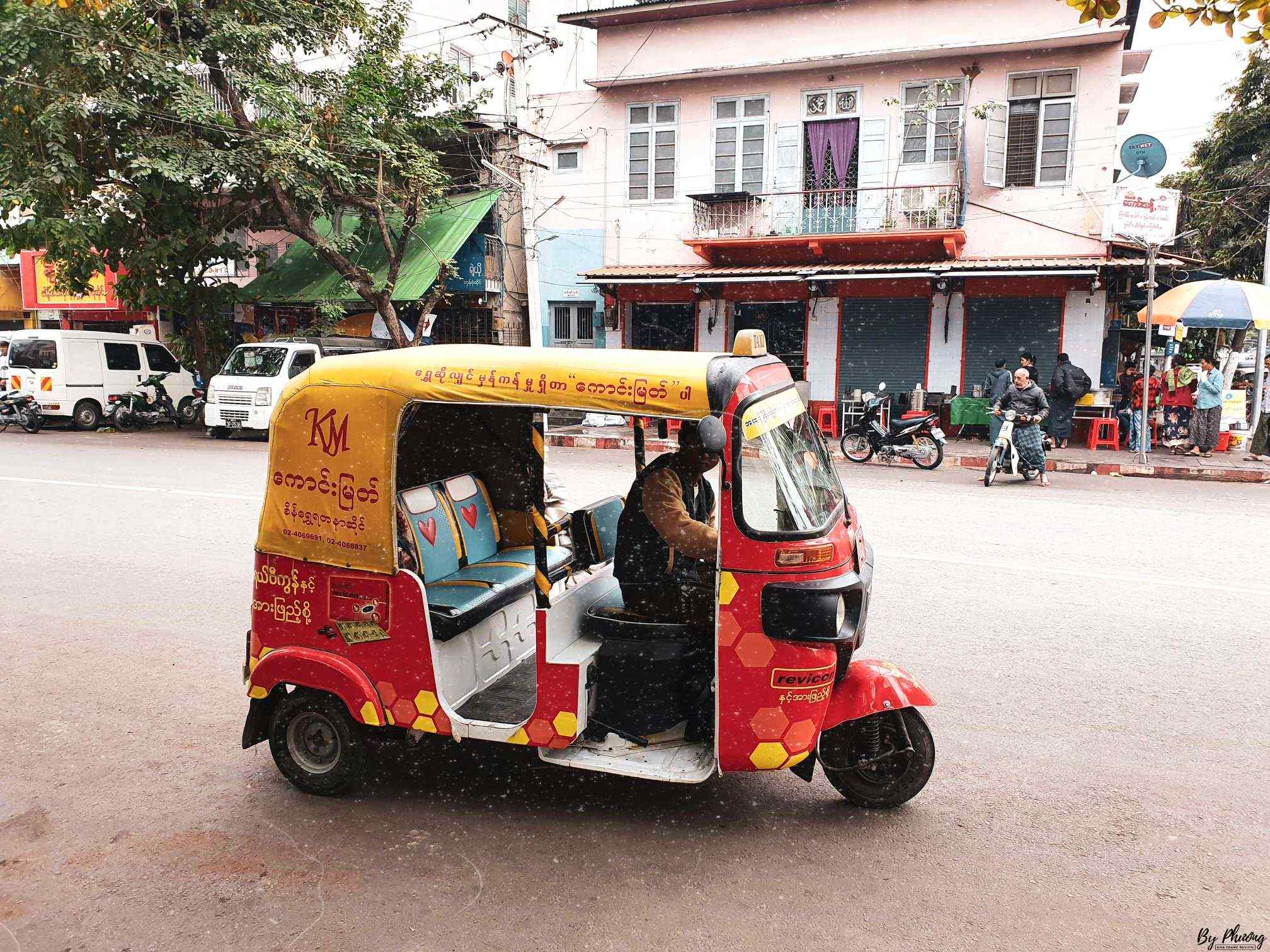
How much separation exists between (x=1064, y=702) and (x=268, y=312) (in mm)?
24626

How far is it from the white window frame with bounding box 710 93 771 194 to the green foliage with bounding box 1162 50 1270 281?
9.58 m

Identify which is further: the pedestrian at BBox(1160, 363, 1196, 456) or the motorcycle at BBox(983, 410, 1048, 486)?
the pedestrian at BBox(1160, 363, 1196, 456)

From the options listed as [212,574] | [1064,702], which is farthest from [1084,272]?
[212,574]

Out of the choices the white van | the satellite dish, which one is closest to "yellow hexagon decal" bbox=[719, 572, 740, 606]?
the satellite dish

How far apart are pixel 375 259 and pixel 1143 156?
16271 millimetres

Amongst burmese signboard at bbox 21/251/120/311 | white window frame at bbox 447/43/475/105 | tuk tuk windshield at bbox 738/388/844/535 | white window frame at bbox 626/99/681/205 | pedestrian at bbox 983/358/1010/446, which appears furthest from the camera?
burmese signboard at bbox 21/251/120/311

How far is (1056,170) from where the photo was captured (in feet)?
58.8

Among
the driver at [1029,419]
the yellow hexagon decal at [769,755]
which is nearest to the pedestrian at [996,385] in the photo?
the driver at [1029,419]

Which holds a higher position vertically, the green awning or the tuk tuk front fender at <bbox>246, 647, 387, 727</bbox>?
the green awning

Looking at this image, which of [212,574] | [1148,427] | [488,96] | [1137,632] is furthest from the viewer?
[488,96]

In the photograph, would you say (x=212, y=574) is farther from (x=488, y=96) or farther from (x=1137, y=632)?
(x=488, y=96)

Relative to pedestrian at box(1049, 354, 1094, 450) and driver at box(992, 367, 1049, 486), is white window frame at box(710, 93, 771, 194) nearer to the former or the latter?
pedestrian at box(1049, 354, 1094, 450)

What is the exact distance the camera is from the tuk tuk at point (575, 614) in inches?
135

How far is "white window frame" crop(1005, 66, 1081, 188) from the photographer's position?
694 inches
